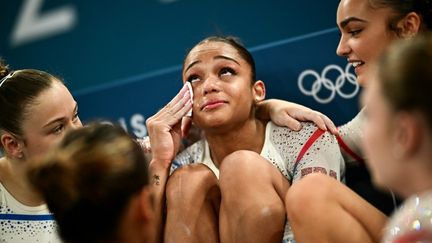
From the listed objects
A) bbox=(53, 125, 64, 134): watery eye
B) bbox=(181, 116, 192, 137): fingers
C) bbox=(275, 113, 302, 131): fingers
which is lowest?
bbox=(181, 116, 192, 137): fingers

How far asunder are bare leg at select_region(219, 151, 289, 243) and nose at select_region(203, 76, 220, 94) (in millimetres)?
275

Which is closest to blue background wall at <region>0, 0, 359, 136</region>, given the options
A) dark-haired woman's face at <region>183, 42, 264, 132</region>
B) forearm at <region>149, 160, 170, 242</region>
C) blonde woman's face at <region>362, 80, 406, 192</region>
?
dark-haired woman's face at <region>183, 42, 264, 132</region>

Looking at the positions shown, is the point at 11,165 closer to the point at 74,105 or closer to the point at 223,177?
the point at 74,105

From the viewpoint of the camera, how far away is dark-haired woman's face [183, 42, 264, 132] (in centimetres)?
186

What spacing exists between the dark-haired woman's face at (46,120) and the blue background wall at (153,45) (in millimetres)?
516

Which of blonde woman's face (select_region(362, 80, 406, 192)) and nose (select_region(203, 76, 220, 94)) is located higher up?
blonde woman's face (select_region(362, 80, 406, 192))

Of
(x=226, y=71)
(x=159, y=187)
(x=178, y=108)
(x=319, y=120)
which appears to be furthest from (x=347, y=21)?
(x=159, y=187)

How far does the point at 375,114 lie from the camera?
0.97m

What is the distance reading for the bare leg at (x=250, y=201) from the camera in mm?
1550

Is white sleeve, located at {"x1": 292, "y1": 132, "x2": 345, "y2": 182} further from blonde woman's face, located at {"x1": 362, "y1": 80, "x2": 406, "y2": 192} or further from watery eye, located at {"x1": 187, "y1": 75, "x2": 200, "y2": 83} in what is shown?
blonde woman's face, located at {"x1": 362, "y1": 80, "x2": 406, "y2": 192}

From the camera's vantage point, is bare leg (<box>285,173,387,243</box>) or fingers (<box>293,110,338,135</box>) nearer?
bare leg (<box>285,173,387,243</box>)

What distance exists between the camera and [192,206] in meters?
1.68

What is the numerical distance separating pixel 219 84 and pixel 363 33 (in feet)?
1.39

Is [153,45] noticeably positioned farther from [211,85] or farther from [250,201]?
[250,201]
